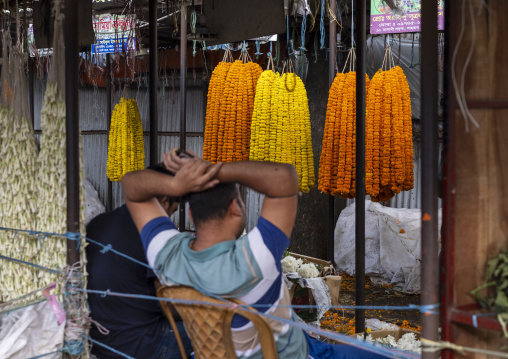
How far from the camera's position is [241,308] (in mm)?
2422

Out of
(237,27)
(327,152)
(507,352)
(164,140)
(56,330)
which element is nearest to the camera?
(507,352)

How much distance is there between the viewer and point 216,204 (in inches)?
103

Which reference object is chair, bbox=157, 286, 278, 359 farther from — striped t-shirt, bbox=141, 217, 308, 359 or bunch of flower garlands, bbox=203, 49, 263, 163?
bunch of flower garlands, bbox=203, 49, 263, 163

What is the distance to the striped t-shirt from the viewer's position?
2.44 meters

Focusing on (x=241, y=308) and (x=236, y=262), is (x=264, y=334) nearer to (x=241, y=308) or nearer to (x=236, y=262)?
(x=241, y=308)

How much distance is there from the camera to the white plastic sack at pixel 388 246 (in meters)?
7.70

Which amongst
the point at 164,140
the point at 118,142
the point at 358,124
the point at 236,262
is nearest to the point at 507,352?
the point at 236,262

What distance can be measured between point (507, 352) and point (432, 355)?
252 mm

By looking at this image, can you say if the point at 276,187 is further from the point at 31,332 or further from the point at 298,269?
the point at 298,269

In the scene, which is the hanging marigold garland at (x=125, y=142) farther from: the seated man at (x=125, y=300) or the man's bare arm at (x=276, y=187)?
the man's bare arm at (x=276, y=187)

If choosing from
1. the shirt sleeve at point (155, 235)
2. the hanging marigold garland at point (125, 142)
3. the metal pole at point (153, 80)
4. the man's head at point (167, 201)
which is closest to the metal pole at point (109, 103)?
the hanging marigold garland at point (125, 142)

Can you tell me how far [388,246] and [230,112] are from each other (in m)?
3.33

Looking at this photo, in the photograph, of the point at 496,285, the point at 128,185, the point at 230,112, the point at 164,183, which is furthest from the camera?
the point at 230,112

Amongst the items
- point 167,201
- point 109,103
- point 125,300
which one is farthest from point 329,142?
point 109,103
